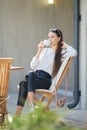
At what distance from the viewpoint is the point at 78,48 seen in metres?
5.97

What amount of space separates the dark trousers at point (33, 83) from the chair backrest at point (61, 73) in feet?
0.30

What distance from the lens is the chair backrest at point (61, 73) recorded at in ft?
15.2

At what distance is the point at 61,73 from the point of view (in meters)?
4.64

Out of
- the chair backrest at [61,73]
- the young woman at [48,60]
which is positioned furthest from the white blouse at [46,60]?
the chair backrest at [61,73]

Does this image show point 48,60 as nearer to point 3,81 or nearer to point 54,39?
point 54,39

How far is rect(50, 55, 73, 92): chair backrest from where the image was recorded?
182 inches

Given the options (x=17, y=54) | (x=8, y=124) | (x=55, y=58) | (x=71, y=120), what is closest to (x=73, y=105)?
(x=71, y=120)

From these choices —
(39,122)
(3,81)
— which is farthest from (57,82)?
(39,122)

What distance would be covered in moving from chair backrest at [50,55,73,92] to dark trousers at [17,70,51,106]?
0.30 ft

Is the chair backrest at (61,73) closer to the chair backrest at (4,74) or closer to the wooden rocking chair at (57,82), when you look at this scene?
the wooden rocking chair at (57,82)

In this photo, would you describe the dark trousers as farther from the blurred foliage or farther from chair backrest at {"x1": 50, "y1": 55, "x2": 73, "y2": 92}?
the blurred foliage

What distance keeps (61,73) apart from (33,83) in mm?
370

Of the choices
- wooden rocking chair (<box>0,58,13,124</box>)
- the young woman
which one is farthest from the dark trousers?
wooden rocking chair (<box>0,58,13,124</box>)

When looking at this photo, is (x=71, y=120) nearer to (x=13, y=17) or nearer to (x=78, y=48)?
(x=78, y=48)
